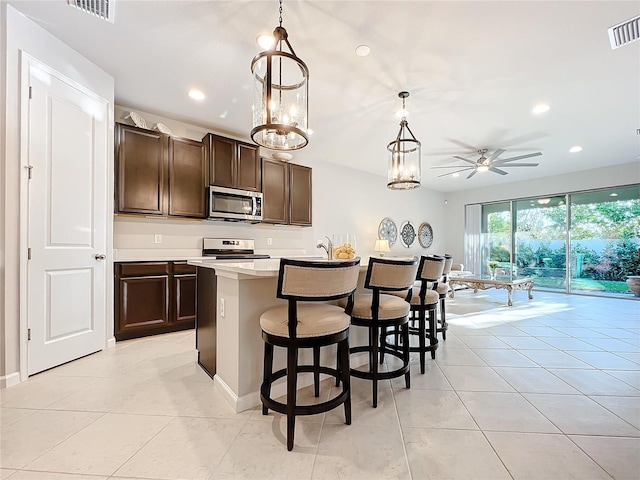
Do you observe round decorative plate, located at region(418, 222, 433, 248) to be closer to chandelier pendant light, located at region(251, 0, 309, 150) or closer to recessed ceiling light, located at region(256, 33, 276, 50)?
recessed ceiling light, located at region(256, 33, 276, 50)

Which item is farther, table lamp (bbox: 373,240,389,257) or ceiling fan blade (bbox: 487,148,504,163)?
table lamp (bbox: 373,240,389,257)

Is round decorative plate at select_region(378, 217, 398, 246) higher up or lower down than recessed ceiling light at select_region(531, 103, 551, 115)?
lower down

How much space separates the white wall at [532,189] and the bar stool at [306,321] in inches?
292

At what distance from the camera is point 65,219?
8.16 feet

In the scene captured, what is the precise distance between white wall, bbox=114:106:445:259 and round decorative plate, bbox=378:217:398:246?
129 mm

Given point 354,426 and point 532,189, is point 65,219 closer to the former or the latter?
point 354,426

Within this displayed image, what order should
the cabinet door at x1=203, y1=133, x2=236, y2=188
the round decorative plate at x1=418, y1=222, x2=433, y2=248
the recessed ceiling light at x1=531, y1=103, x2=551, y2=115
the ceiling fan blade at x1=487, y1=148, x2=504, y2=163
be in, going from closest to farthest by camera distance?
the recessed ceiling light at x1=531, y1=103, x2=551, y2=115
the cabinet door at x1=203, y1=133, x2=236, y2=188
the ceiling fan blade at x1=487, y1=148, x2=504, y2=163
the round decorative plate at x1=418, y1=222, x2=433, y2=248

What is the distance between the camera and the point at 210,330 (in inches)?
87.4

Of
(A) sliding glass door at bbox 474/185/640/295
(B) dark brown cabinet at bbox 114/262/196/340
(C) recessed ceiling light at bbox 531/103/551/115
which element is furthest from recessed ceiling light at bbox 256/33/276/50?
(A) sliding glass door at bbox 474/185/640/295

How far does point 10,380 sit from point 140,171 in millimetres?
2177

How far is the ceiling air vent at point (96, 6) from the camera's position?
199 centimetres

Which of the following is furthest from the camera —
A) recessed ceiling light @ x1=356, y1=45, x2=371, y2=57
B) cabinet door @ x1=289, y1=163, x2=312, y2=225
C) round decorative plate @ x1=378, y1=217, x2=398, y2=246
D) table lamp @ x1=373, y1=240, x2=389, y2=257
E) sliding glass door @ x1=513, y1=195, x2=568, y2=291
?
round decorative plate @ x1=378, y1=217, x2=398, y2=246

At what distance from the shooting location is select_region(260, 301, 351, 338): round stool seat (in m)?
1.50

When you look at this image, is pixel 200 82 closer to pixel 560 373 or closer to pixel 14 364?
pixel 14 364
